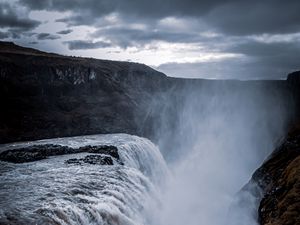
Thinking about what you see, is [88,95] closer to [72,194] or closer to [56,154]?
[56,154]

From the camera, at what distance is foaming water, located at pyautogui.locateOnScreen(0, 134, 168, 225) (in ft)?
49.3

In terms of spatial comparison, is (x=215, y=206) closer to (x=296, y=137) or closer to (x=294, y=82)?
(x=296, y=137)

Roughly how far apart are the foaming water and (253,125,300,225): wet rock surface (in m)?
6.79

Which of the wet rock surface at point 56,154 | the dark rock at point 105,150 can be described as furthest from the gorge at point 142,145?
the dark rock at point 105,150

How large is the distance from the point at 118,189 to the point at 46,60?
191ft

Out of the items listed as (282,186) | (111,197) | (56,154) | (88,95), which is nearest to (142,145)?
(56,154)

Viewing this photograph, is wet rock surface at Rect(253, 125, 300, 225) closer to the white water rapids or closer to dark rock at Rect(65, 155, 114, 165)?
the white water rapids

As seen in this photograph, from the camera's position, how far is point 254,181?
22094 mm

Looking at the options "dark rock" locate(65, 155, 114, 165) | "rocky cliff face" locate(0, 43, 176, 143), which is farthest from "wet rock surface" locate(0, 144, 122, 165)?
"rocky cliff face" locate(0, 43, 176, 143)

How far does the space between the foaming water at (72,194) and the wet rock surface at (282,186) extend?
6790 millimetres

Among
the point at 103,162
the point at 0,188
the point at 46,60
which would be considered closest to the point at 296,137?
the point at 103,162

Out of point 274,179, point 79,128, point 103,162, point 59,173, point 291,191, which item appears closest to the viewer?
point 291,191

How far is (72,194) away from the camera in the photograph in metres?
18.1

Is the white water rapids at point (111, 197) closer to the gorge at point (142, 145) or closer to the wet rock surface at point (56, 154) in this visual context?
the gorge at point (142, 145)
